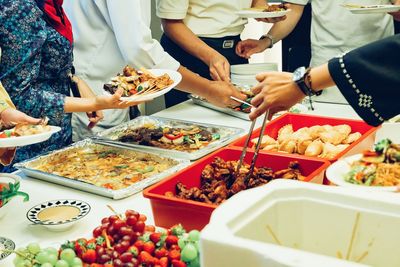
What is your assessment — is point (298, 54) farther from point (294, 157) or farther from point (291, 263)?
point (291, 263)

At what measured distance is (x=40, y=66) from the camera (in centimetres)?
209

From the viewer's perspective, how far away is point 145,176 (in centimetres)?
164

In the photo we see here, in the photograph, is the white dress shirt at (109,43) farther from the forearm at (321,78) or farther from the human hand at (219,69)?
the forearm at (321,78)

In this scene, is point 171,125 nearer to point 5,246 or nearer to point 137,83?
point 137,83

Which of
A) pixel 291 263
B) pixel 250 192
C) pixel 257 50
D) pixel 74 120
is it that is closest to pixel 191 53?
pixel 257 50

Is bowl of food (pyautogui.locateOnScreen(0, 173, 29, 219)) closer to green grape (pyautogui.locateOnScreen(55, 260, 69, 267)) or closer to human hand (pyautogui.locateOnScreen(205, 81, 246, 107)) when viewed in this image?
green grape (pyautogui.locateOnScreen(55, 260, 69, 267))

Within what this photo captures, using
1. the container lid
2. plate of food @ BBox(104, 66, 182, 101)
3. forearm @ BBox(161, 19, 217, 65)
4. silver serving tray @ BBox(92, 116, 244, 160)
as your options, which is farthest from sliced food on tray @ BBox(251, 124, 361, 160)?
forearm @ BBox(161, 19, 217, 65)

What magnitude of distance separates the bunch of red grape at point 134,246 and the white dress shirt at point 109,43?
1189 mm

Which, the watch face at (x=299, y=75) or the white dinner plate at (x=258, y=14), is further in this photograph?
the white dinner plate at (x=258, y=14)

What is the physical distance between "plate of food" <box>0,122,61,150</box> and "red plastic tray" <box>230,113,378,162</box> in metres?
0.58

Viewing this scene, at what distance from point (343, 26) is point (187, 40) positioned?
3.10 ft

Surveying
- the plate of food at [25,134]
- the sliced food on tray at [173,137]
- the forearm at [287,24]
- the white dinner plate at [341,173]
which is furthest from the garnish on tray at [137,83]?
the forearm at [287,24]

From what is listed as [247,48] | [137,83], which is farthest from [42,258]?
[247,48]

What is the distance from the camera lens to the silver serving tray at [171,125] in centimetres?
179
